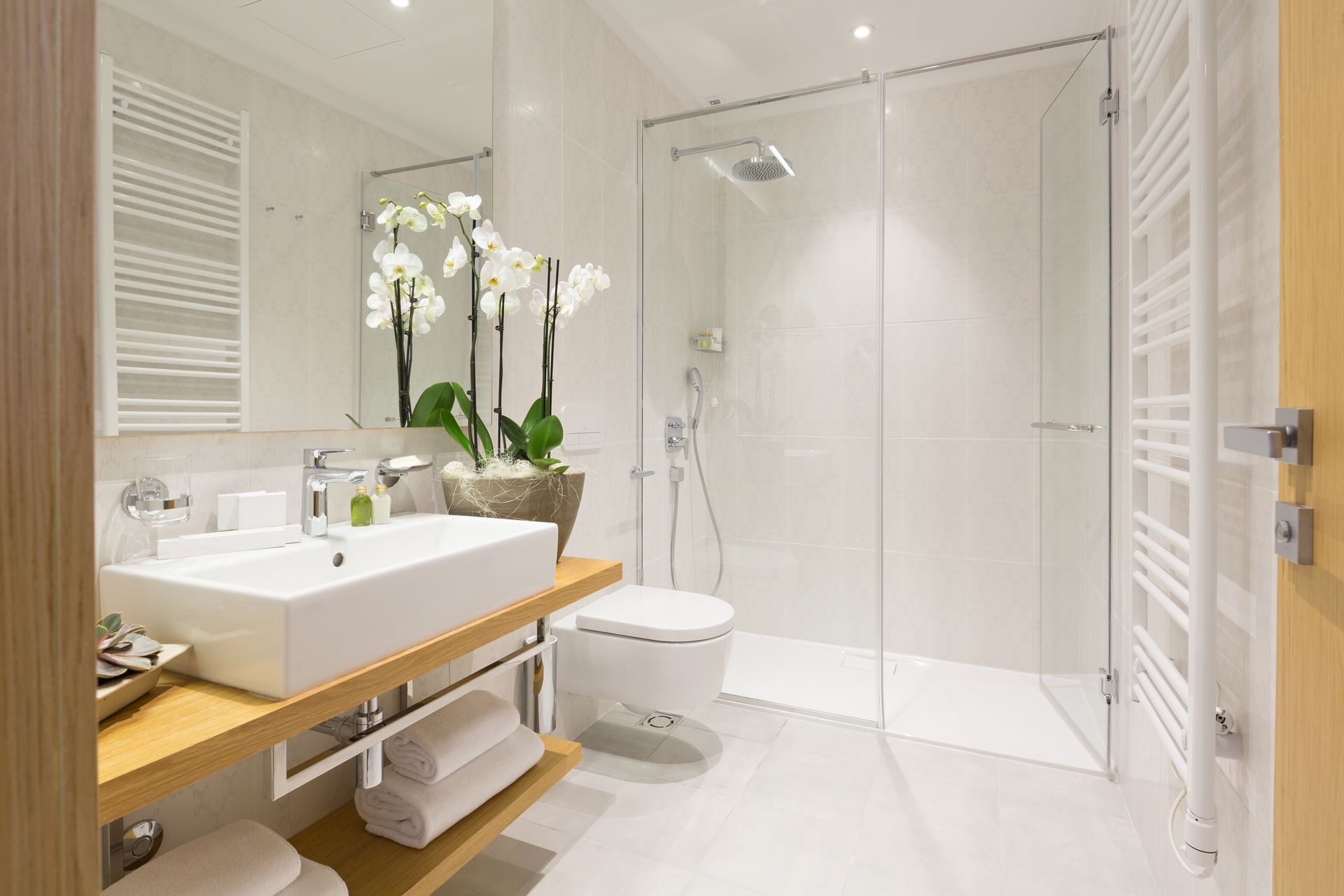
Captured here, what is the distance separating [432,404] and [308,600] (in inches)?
35.7

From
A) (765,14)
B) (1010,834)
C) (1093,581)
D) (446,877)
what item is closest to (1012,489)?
(1093,581)

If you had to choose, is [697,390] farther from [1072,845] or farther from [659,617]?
[1072,845]

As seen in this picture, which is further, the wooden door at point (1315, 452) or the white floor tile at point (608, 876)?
the white floor tile at point (608, 876)

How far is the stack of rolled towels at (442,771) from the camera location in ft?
4.48

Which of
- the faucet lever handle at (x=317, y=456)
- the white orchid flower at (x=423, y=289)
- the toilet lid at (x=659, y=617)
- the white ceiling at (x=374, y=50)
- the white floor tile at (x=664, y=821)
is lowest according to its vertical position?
the white floor tile at (x=664, y=821)

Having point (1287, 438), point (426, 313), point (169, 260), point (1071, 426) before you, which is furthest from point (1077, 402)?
point (169, 260)

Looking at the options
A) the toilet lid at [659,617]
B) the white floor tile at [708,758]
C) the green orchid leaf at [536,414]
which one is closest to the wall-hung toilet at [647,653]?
the toilet lid at [659,617]

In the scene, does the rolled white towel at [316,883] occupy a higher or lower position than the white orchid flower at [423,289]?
lower

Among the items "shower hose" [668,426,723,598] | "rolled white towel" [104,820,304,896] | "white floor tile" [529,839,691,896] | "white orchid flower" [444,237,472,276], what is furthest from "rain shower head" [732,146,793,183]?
"rolled white towel" [104,820,304,896]

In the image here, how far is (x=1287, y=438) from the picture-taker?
0.81 meters

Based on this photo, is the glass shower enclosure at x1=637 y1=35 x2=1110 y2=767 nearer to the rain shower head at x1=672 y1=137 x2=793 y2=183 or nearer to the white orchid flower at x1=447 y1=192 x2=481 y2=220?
the rain shower head at x1=672 y1=137 x2=793 y2=183

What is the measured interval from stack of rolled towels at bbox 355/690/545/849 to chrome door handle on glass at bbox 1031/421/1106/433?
1986 millimetres

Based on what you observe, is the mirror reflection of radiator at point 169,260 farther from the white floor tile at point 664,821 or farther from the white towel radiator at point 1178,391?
the white towel radiator at point 1178,391

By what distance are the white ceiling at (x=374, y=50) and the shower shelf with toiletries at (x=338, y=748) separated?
1.12 m
